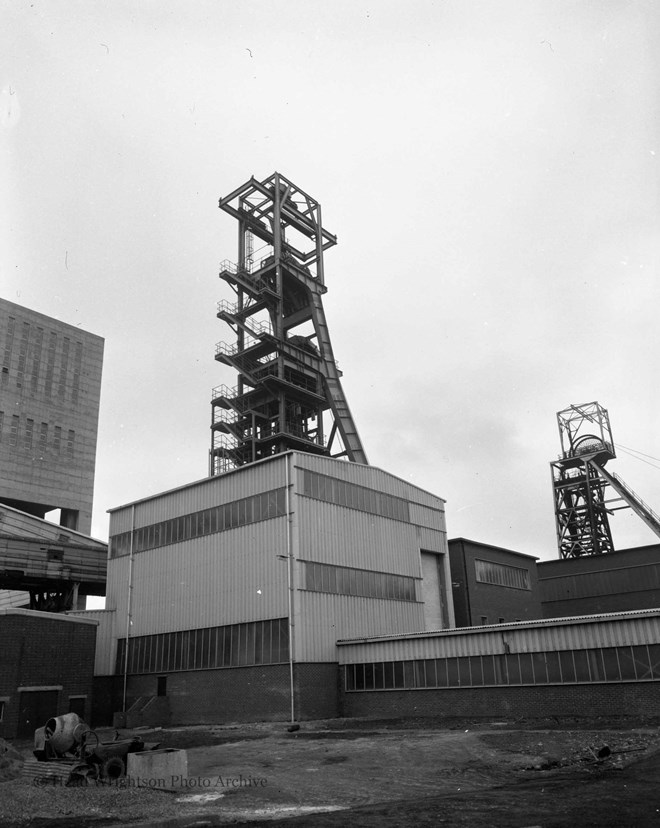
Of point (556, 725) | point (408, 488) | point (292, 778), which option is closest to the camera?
point (292, 778)

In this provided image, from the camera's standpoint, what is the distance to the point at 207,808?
43.1 ft

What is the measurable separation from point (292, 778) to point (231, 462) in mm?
34367

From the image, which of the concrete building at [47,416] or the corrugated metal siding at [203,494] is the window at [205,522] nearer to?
the corrugated metal siding at [203,494]

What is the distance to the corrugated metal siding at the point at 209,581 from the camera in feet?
110

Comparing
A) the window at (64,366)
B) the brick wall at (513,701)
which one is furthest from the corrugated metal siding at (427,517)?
the window at (64,366)

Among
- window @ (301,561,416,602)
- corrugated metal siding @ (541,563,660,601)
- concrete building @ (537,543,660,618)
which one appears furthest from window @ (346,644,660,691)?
corrugated metal siding @ (541,563,660,601)

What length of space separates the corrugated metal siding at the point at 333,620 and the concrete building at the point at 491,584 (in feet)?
26.4

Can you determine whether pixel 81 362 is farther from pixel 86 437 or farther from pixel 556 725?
pixel 556 725

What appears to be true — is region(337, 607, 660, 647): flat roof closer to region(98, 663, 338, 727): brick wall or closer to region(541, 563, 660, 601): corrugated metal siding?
region(98, 663, 338, 727): brick wall

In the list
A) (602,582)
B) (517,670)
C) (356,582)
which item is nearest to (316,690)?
(356,582)

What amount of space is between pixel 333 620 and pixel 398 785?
1824 cm

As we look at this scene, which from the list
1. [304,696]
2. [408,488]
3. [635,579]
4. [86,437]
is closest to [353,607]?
[304,696]

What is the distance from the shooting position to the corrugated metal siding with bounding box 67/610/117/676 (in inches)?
1550

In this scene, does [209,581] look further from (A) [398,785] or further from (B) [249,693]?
(A) [398,785]
